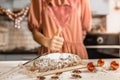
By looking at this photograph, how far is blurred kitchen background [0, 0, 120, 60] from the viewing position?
1.50 meters

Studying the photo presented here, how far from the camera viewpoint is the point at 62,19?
59.5 inches

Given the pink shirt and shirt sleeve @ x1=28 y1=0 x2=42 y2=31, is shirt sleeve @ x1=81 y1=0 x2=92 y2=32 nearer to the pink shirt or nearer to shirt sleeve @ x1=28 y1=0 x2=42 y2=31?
the pink shirt

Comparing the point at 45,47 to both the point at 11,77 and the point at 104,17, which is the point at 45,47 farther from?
the point at 11,77

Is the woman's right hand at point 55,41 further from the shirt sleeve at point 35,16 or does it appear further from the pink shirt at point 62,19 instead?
the shirt sleeve at point 35,16

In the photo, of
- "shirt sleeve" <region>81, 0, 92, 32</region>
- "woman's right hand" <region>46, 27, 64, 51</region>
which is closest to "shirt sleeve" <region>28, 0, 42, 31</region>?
"woman's right hand" <region>46, 27, 64, 51</region>

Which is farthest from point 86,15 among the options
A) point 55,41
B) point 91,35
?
point 55,41

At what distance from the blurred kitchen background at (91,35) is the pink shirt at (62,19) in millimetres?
62

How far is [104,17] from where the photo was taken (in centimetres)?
159

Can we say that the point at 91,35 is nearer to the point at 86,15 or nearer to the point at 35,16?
the point at 86,15

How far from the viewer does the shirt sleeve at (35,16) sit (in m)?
1.50

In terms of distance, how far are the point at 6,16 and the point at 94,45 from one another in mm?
A: 675

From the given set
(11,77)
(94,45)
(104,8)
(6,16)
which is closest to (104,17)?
(104,8)

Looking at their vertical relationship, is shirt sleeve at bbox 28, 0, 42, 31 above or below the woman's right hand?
above

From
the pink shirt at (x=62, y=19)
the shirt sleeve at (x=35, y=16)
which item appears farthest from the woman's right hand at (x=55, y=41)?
the shirt sleeve at (x=35, y=16)
